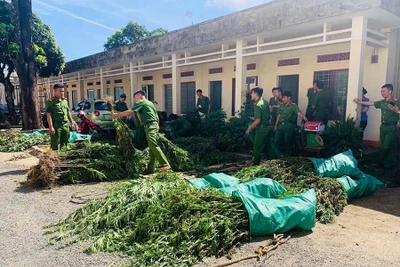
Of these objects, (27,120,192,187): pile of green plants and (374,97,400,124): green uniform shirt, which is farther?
(374,97,400,124): green uniform shirt

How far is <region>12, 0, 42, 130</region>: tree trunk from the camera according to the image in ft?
37.5

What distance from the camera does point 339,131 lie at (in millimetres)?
6738

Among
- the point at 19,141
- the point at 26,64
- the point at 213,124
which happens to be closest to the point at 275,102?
the point at 213,124

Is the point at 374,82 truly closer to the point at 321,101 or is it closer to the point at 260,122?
the point at 321,101

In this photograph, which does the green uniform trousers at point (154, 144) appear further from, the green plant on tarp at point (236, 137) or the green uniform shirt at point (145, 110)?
the green plant on tarp at point (236, 137)

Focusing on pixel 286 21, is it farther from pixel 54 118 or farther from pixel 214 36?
pixel 54 118

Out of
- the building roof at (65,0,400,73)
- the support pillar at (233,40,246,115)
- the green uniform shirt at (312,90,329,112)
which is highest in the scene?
the building roof at (65,0,400,73)

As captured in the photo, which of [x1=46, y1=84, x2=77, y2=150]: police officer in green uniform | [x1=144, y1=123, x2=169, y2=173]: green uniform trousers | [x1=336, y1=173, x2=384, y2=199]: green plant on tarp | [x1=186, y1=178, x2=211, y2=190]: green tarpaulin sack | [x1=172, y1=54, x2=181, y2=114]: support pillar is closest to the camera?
[x1=186, y1=178, x2=211, y2=190]: green tarpaulin sack

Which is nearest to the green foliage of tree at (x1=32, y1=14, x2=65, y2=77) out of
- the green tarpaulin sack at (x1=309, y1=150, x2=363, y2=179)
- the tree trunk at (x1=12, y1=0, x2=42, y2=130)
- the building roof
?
the tree trunk at (x1=12, y1=0, x2=42, y2=130)

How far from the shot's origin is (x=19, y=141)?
989cm

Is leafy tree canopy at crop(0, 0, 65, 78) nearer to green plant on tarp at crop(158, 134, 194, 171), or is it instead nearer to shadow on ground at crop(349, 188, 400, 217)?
green plant on tarp at crop(158, 134, 194, 171)

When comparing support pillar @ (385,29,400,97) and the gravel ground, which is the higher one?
support pillar @ (385,29,400,97)

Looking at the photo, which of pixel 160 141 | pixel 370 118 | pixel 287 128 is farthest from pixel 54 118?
pixel 370 118

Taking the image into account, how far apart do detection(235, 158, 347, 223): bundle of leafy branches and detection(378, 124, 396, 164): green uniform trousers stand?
2196mm
